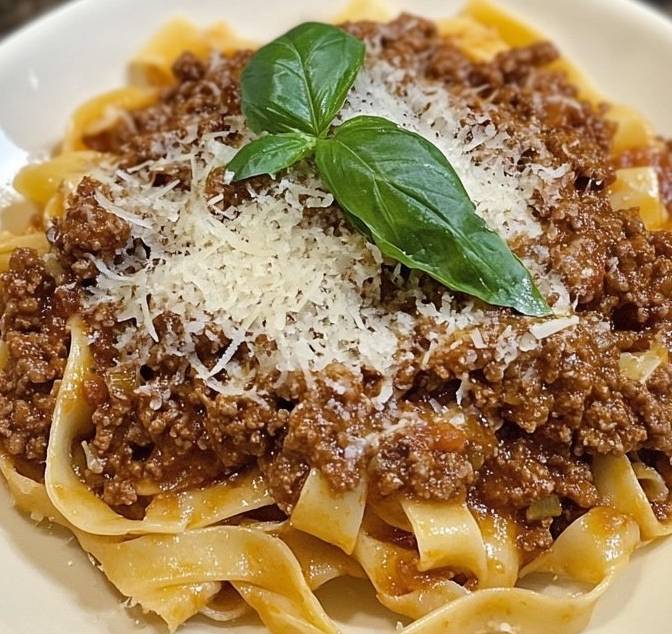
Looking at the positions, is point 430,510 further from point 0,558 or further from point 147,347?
point 0,558

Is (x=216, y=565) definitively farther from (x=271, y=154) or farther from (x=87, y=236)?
(x=271, y=154)

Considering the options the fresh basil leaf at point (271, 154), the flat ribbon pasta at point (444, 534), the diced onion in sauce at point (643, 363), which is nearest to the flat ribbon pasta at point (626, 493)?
the diced onion in sauce at point (643, 363)

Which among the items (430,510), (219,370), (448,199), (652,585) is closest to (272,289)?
(219,370)

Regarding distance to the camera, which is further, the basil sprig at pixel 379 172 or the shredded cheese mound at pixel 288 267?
the shredded cheese mound at pixel 288 267

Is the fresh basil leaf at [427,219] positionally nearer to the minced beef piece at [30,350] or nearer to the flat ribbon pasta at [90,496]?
the flat ribbon pasta at [90,496]

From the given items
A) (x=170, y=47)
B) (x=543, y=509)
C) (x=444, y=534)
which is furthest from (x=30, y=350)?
(x=170, y=47)

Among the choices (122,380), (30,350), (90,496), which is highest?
(122,380)
